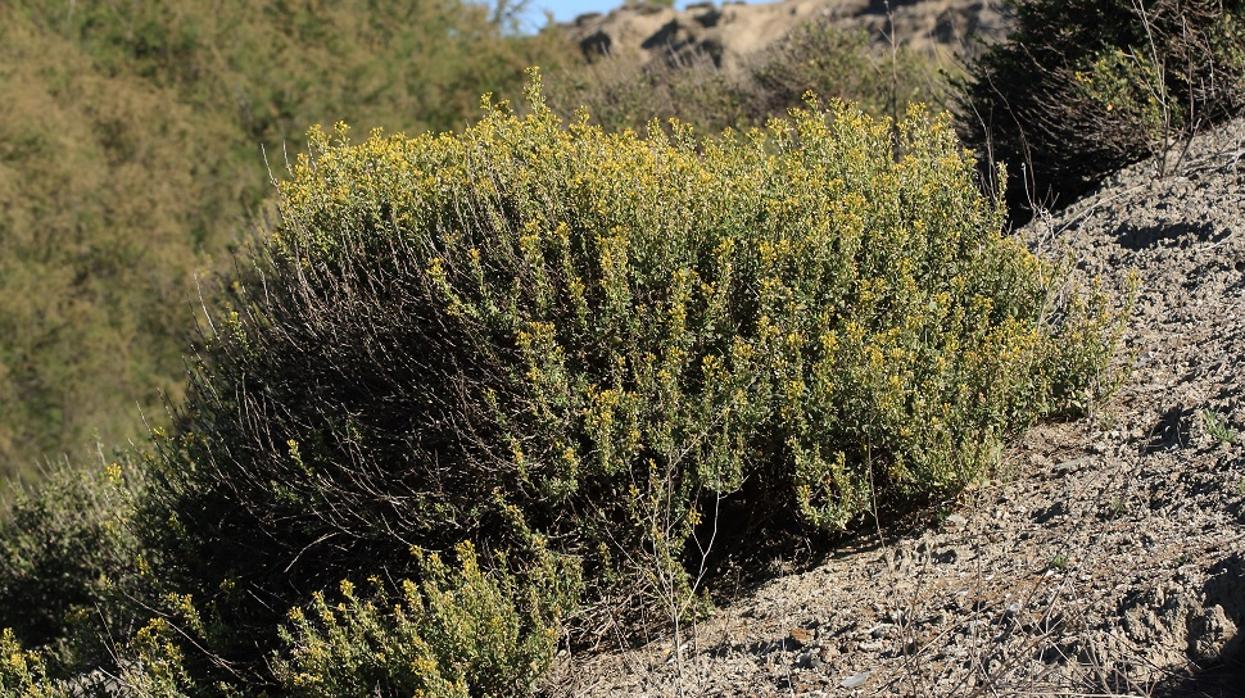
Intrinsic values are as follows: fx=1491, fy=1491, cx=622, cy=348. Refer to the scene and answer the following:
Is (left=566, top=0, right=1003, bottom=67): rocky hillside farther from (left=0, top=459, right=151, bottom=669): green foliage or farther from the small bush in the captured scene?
the small bush

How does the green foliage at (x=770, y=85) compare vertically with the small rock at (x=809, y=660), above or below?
above

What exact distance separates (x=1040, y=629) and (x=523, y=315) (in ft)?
7.98

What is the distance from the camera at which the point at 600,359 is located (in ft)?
20.9

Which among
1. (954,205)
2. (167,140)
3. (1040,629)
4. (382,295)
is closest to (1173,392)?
(954,205)

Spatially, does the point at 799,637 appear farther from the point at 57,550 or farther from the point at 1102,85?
the point at 57,550

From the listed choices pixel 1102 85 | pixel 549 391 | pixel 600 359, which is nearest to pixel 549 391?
pixel 549 391

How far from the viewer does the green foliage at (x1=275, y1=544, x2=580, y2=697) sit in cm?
554

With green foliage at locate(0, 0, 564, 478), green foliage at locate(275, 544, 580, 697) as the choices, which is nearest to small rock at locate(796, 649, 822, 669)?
green foliage at locate(275, 544, 580, 697)

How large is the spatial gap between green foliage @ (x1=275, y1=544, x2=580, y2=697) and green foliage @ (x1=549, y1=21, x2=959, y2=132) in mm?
8616

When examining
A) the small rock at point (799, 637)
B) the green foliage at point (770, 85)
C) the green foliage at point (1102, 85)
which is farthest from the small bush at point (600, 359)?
the green foliage at point (770, 85)

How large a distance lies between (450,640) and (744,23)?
28732mm

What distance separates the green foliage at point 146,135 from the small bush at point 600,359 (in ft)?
46.5

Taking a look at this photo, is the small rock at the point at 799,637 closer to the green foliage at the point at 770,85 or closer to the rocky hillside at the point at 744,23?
the green foliage at the point at 770,85

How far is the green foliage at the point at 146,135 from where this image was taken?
2281cm
